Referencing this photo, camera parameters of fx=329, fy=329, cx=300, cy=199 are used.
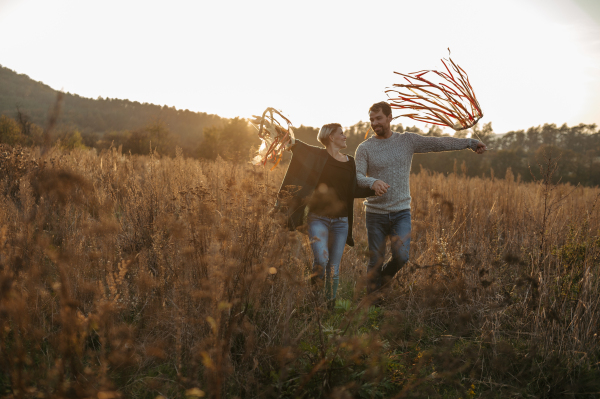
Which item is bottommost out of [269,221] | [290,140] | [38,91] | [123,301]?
[123,301]

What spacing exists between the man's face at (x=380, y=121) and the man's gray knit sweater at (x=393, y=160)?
14cm

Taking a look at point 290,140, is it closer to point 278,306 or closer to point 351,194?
point 351,194

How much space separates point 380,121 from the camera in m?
3.47

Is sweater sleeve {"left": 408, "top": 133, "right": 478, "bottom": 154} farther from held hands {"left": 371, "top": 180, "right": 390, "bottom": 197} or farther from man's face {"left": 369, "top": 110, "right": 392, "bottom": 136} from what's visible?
held hands {"left": 371, "top": 180, "right": 390, "bottom": 197}

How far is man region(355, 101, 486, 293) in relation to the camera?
3.47m

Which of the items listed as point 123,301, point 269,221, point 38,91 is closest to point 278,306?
point 269,221

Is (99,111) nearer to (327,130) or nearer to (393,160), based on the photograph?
(327,130)

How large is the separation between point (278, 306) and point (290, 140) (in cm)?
180

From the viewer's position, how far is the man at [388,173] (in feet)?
11.4

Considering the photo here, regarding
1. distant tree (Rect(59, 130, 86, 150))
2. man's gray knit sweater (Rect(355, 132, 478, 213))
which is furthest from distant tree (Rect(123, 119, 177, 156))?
man's gray knit sweater (Rect(355, 132, 478, 213))

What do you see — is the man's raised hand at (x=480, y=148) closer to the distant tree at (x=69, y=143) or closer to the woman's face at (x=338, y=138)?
the woman's face at (x=338, y=138)

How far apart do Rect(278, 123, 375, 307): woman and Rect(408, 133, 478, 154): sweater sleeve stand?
29.2 inches

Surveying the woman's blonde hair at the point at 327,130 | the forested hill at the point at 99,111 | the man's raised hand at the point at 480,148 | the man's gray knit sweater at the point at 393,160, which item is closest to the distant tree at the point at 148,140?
the woman's blonde hair at the point at 327,130

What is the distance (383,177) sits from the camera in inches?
140
